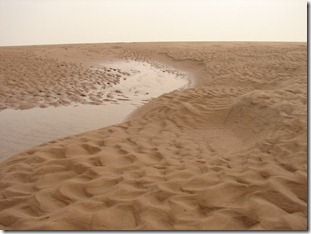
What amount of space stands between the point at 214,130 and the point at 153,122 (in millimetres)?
1113

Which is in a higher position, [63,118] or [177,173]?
[63,118]

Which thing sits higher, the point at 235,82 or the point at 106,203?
the point at 235,82

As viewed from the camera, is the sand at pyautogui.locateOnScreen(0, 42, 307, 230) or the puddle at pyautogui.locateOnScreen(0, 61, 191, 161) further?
the puddle at pyautogui.locateOnScreen(0, 61, 191, 161)

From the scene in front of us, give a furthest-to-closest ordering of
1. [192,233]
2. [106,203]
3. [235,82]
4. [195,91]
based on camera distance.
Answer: [235,82] < [195,91] < [106,203] < [192,233]

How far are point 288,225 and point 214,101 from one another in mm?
4274

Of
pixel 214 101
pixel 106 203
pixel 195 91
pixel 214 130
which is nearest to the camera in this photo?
pixel 106 203

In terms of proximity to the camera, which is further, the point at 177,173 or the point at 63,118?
the point at 63,118

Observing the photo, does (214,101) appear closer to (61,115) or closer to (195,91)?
(195,91)

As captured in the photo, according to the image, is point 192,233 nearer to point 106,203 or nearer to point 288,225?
point 288,225

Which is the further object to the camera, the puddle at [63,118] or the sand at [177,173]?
the puddle at [63,118]

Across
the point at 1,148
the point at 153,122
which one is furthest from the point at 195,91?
the point at 1,148

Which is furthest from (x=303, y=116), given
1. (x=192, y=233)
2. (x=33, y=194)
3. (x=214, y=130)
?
(x=33, y=194)

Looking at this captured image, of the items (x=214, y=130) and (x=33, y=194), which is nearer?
(x=33, y=194)

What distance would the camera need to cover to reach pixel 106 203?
266cm
